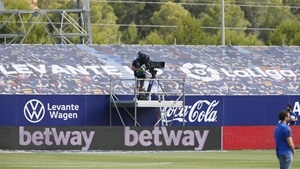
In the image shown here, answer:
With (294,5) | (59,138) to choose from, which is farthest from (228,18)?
(59,138)

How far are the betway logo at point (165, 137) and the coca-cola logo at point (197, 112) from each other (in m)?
8.50

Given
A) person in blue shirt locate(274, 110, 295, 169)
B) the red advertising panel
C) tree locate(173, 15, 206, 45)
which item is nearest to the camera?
person in blue shirt locate(274, 110, 295, 169)

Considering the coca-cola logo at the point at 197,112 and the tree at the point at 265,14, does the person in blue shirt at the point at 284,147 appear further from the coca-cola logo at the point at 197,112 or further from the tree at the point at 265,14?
the tree at the point at 265,14

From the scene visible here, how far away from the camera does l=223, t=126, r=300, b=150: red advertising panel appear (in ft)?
162

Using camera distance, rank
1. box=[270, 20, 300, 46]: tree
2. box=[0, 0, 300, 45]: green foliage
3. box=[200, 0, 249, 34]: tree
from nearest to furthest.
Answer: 1. box=[270, 20, 300, 46]: tree
2. box=[0, 0, 300, 45]: green foliage
3. box=[200, 0, 249, 34]: tree

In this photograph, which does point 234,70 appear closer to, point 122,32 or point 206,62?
point 206,62

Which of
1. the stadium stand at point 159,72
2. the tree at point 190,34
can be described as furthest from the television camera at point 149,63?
the tree at point 190,34

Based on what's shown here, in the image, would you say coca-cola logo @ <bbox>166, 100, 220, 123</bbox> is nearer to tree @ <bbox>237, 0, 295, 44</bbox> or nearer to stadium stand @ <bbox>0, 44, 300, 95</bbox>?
stadium stand @ <bbox>0, 44, 300, 95</bbox>

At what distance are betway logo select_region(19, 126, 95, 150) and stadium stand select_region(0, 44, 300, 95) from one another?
9271 millimetres

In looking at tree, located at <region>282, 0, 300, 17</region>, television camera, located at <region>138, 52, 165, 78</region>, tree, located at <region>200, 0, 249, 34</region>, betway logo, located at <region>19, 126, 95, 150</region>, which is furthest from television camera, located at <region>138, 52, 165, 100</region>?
tree, located at <region>282, 0, 300, 17</region>

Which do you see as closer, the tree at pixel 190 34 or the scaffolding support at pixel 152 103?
the scaffolding support at pixel 152 103

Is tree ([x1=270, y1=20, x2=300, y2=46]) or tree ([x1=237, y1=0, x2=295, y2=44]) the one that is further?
tree ([x1=237, y1=0, x2=295, y2=44])

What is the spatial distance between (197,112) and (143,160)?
1745 centimetres

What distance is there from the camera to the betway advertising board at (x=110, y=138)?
46844 millimetres
